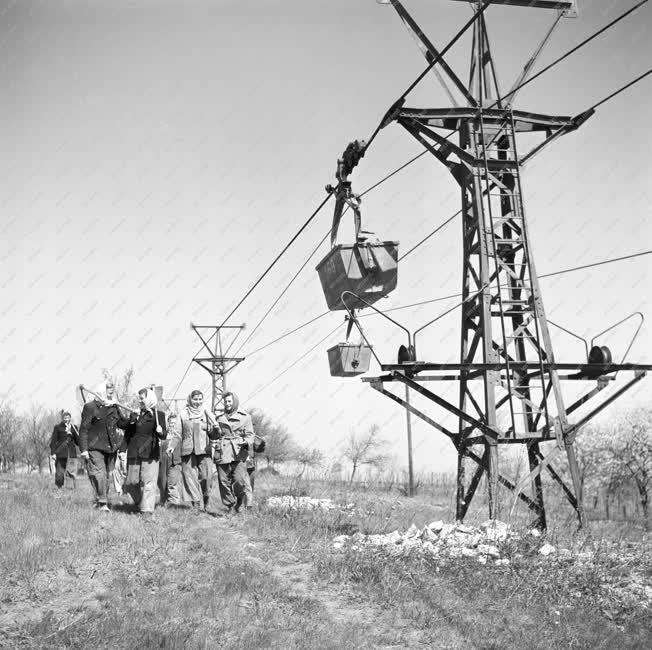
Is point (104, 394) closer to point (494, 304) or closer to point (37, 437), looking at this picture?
point (494, 304)

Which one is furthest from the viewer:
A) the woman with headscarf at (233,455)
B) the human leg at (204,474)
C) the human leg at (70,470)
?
the human leg at (70,470)

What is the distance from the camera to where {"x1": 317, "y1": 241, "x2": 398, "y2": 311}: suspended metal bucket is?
9180 millimetres

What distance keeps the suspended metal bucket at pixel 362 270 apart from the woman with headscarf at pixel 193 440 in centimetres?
322

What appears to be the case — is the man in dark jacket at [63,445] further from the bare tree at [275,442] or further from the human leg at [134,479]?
the bare tree at [275,442]

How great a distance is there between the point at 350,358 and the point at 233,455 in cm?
261

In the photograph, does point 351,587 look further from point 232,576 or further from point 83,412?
point 83,412

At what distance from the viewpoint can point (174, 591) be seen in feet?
18.5

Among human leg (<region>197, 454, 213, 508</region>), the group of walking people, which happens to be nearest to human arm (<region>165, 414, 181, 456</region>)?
the group of walking people

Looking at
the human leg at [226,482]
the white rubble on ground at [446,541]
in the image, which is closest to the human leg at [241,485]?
the human leg at [226,482]

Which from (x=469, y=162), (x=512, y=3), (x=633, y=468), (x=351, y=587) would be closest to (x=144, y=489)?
(x=351, y=587)

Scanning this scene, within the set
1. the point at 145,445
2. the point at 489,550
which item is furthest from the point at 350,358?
the point at 489,550

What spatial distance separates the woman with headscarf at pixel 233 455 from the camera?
34.6ft

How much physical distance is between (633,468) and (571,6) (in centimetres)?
4702

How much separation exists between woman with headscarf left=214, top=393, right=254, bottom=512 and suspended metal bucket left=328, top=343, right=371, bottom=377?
6.92ft
